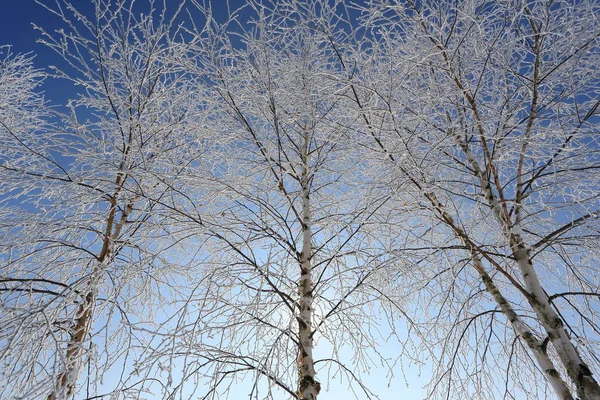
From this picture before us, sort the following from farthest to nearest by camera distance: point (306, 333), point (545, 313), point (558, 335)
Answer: point (306, 333) → point (545, 313) → point (558, 335)

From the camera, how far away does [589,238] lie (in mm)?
2752

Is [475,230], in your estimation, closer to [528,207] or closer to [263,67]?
[528,207]

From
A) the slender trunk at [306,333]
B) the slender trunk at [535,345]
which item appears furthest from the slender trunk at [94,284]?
the slender trunk at [535,345]

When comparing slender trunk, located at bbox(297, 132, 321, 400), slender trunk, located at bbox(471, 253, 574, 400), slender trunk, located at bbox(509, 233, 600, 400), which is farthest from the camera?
slender trunk, located at bbox(297, 132, 321, 400)

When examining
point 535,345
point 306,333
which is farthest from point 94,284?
point 535,345

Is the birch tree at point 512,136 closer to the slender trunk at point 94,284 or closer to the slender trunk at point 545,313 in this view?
the slender trunk at point 545,313

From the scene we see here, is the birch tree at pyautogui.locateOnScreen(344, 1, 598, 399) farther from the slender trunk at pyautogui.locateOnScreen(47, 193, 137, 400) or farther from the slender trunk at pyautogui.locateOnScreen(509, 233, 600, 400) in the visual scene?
the slender trunk at pyautogui.locateOnScreen(47, 193, 137, 400)

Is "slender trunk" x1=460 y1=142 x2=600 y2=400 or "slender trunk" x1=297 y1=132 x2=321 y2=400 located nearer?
"slender trunk" x1=460 y1=142 x2=600 y2=400

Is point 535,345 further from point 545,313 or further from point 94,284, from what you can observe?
point 94,284

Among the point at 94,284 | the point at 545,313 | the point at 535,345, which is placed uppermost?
the point at 94,284

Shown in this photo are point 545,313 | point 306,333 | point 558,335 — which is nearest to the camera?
point 558,335

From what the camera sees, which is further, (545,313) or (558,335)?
(545,313)

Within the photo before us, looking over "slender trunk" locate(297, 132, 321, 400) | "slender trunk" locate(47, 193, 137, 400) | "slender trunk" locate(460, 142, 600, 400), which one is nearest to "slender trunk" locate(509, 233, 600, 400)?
"slender trunk" locate(460, 142, 600, 400)

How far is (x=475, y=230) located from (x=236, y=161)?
232cm
